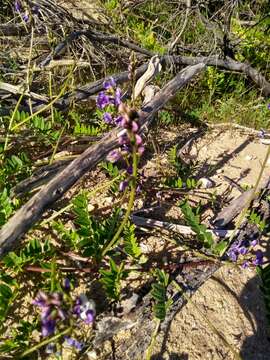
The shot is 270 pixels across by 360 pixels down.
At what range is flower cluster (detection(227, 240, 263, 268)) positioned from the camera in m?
2.03

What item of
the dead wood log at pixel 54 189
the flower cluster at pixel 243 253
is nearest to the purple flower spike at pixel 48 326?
the dead wood log at pixel 54 189

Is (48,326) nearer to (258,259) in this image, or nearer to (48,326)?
(48,326)

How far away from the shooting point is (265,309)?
1.97m

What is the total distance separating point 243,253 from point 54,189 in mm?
904

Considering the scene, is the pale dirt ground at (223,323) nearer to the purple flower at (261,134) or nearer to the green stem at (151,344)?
the green stem at (151,344)

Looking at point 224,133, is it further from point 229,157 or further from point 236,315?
point 236,315

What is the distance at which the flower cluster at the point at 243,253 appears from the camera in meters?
2.03

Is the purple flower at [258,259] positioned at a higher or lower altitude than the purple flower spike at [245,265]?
higher

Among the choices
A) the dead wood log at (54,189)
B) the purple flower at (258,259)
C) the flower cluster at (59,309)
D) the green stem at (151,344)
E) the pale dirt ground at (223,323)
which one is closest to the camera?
the flower cluster at (59,309)

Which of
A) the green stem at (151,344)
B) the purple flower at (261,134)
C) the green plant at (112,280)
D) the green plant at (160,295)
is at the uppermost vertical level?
the purple flower at (261,134)

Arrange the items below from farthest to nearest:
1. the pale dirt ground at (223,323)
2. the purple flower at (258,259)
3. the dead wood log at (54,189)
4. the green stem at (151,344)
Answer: the purple flower at (258,259), the pale dirt ground at (223,323), the green stem at (151,344), the dead wood log at (54,189)

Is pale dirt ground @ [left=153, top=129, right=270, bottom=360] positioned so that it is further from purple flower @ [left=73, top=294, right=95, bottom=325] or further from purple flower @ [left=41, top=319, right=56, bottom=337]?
purple flower @ [left=41, top=319, right=56, bottom=337]

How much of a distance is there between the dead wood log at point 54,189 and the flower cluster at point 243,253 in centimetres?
69

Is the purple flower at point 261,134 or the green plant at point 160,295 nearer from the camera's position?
the green plant at point 160,295
